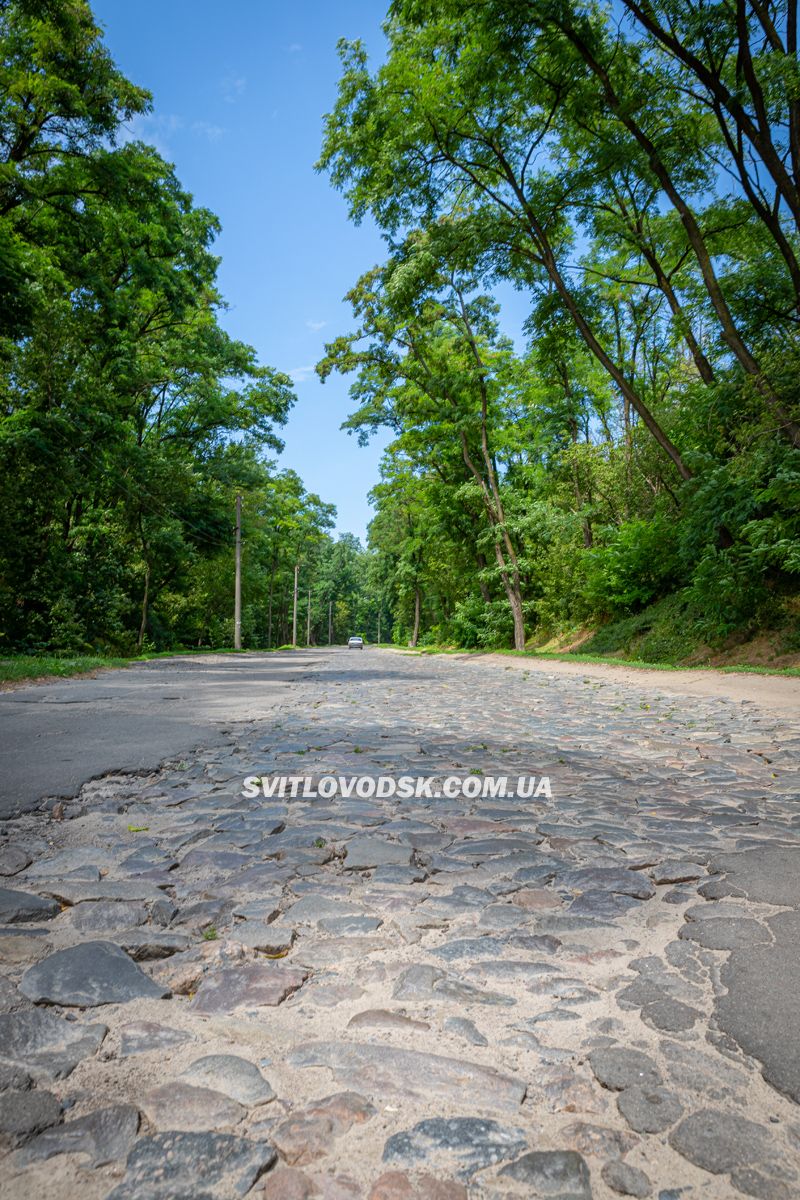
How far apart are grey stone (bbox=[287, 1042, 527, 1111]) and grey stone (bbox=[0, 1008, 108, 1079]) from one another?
1.52 ft

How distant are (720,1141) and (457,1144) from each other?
48cm

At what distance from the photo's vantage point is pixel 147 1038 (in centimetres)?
142

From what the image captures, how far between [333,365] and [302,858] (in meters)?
24.7

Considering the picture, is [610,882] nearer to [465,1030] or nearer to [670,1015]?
[670,1015]

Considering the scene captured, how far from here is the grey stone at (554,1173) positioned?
3.33 feet

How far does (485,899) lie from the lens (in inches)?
87.4

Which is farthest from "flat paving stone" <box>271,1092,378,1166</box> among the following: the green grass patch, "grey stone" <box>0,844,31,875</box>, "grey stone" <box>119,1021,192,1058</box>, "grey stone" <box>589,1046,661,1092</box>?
the green grass patch

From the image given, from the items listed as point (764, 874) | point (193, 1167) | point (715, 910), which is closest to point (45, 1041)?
point (193, 1167)

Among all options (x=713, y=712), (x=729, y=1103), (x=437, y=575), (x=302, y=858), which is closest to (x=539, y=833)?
(x=302, y=858)

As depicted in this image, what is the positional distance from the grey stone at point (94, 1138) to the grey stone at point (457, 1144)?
0.48 metres

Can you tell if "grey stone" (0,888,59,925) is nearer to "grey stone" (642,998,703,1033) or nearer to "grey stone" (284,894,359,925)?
"grey stone" (284,894,359,925)

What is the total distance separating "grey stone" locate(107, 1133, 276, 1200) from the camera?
3.31 feet

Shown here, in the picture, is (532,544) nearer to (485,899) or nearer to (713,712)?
(713,712)

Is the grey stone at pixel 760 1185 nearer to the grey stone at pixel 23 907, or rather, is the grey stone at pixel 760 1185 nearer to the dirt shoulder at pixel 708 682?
the grey stone at pixel 23 907
